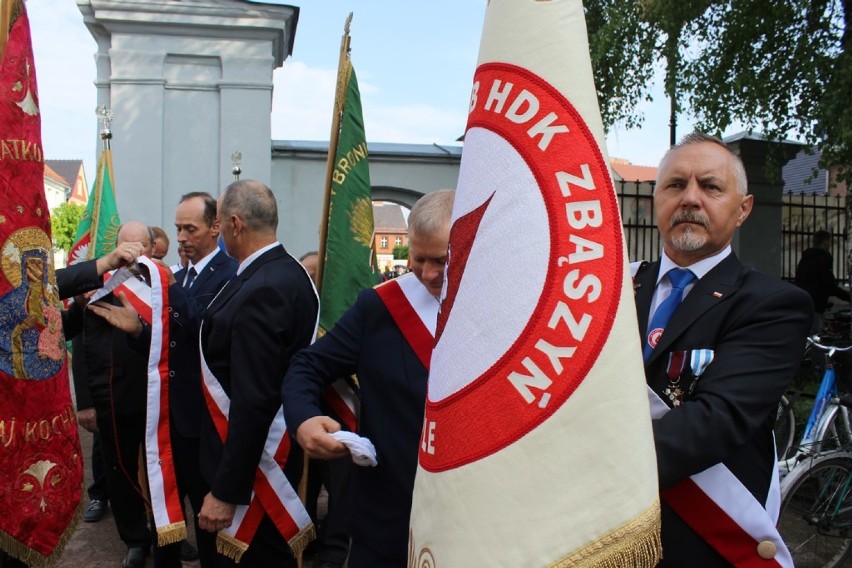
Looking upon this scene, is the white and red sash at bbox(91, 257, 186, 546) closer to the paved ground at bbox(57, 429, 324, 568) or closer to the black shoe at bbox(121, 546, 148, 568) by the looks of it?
the black shoe at bbox(121, 546, 148, 568)

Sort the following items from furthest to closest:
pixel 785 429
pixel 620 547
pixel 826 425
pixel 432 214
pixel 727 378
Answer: pixel 785 429
pixel 826 425
pixel 432 214
pixel 727 378
pixel 620 547

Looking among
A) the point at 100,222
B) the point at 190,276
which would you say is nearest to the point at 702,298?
the point at 190,276

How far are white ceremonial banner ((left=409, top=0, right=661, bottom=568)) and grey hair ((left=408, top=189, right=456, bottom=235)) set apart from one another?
0.60 metres

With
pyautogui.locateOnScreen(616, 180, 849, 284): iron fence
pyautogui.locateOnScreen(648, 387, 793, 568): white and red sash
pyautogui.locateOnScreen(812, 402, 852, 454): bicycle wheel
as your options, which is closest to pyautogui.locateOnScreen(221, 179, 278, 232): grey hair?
pyautogui.locateOnScreen(648, 387, 793, 568): white and red sash

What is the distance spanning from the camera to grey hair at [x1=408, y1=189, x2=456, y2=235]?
2.06m

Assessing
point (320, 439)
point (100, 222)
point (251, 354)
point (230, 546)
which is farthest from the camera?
point (100, 222)

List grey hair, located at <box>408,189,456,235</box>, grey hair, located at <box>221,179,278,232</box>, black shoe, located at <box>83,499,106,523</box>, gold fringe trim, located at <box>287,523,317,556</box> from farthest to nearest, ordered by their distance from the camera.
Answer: black shoe, located at <box>83,499,106,523</box>, grey hair, located at <box>221,179,278,232</box>, gold fringe trim, located at <box>287,523,317,556</box>, grey hair, located at <box>408,189,456,235</box>

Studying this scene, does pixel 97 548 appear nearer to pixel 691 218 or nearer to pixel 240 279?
pixel 240 279

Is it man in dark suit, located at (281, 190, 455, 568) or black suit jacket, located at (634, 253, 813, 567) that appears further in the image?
man in dark suit, located at (281, 190, 455, 568)

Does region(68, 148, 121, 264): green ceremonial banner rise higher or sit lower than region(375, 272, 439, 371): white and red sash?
higher

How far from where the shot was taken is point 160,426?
3.44 meters

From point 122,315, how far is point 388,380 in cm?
195

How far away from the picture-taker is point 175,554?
3979mm

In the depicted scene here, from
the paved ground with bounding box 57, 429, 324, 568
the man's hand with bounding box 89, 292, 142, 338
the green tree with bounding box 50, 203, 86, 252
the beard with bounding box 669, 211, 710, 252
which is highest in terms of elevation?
the green tree with bounding box 50, 203, 86, 252
